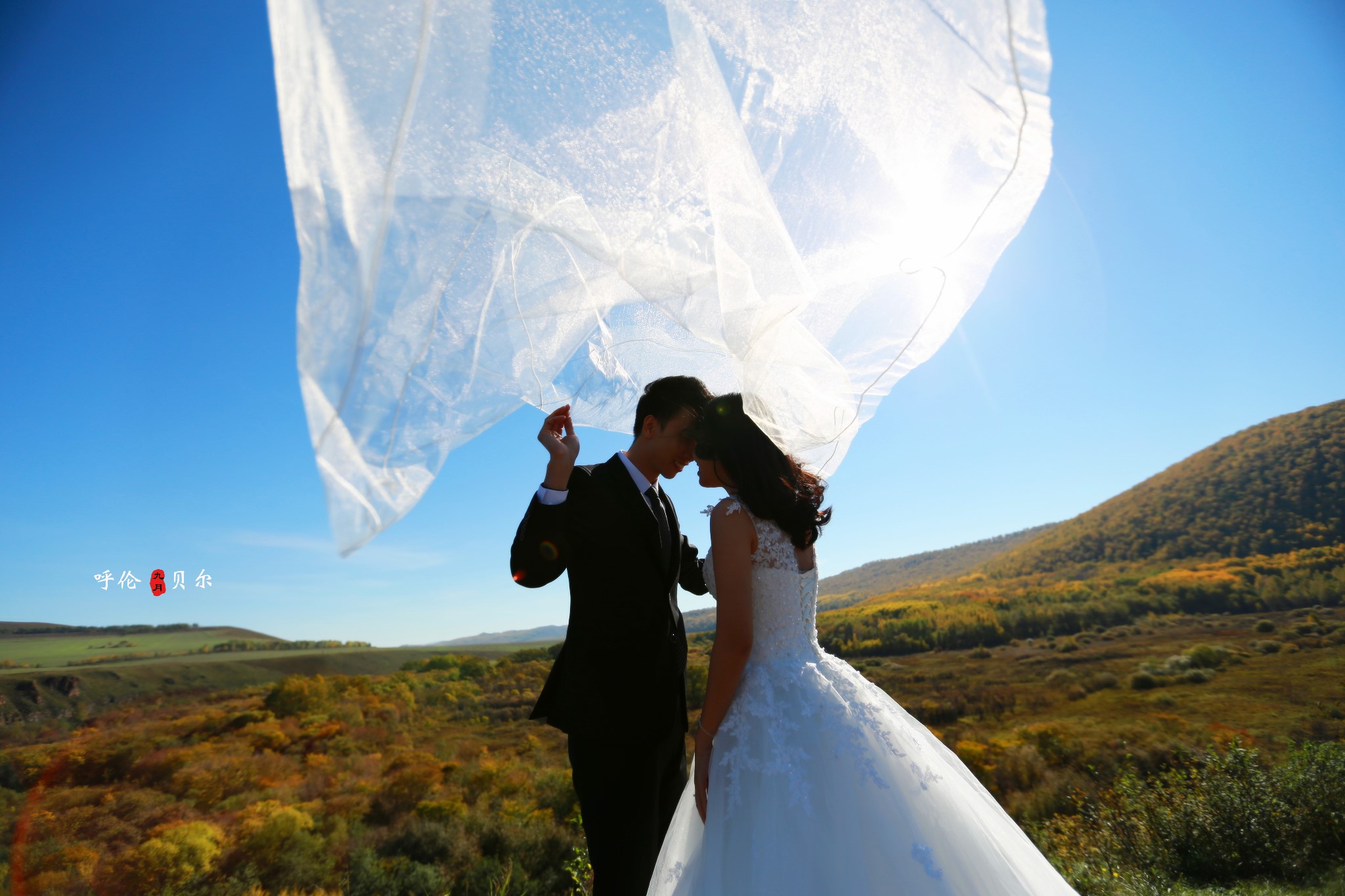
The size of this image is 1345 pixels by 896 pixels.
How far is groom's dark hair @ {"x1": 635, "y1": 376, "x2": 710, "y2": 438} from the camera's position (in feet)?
7.16

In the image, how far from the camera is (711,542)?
176cm

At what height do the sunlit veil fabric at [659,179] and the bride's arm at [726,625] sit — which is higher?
the sunlit veil fabric at [659,179]

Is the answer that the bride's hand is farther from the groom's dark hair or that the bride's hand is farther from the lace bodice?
the groom's dark hair

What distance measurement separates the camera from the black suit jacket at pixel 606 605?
6.46ft

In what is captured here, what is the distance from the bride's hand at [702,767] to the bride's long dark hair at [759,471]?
2.37 ft

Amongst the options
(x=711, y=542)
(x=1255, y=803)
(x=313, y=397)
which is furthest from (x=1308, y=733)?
(x=313, y=397)

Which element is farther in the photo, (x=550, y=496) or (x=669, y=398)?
(x=669, y=398)

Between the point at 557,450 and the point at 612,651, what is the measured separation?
0.78 meters

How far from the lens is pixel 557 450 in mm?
1964

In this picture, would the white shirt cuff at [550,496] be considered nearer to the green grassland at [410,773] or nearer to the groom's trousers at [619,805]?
the groom's trousers at [619,805]

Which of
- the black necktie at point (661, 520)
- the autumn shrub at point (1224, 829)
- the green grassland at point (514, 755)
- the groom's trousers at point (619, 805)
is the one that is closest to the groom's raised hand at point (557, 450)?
the black necktie at point (661, 520)

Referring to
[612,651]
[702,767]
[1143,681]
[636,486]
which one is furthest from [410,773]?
[1143,681]

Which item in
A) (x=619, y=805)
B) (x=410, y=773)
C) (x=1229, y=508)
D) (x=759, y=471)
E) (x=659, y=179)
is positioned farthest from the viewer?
(x=1229, y=508)

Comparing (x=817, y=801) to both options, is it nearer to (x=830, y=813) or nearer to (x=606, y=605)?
(x=830, y=813)
